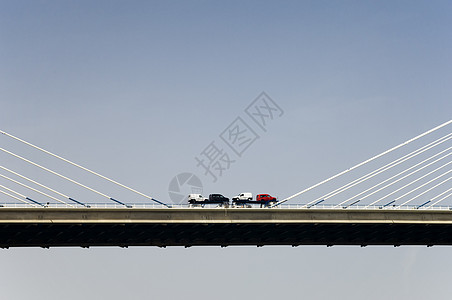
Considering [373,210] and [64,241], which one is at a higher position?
[64,241]

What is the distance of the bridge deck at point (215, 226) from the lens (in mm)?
92812

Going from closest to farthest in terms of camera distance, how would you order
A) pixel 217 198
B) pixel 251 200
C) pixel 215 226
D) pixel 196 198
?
1. pixel 215 226
2. pixel 196 198
3. pixel 217 198
4. pixel 251 200

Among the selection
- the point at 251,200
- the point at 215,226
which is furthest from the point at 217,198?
the point at 215,226

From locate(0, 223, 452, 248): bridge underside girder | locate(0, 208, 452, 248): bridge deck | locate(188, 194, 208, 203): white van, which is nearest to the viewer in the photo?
locate(0, 208, 452, 248): bridge deck

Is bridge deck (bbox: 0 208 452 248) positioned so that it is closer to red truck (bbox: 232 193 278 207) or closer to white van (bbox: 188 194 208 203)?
red truck (bbox: 232 193 278 207)

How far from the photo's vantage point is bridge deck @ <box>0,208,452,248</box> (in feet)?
305

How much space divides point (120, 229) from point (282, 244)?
21109mm

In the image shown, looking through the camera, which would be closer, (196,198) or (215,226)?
(215,226)

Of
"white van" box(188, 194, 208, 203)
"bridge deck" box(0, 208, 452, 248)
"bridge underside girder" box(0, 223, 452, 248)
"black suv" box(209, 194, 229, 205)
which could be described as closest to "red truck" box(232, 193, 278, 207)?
"black suv" box(209, 194, 229, 205)

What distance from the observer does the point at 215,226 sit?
→ 98.1 meters

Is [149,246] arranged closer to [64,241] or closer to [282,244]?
[64,241]

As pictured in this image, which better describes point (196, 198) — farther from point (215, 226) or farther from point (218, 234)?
point (215, 226)

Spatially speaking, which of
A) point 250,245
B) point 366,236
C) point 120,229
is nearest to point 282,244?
point 250,245

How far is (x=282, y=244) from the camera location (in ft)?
346
